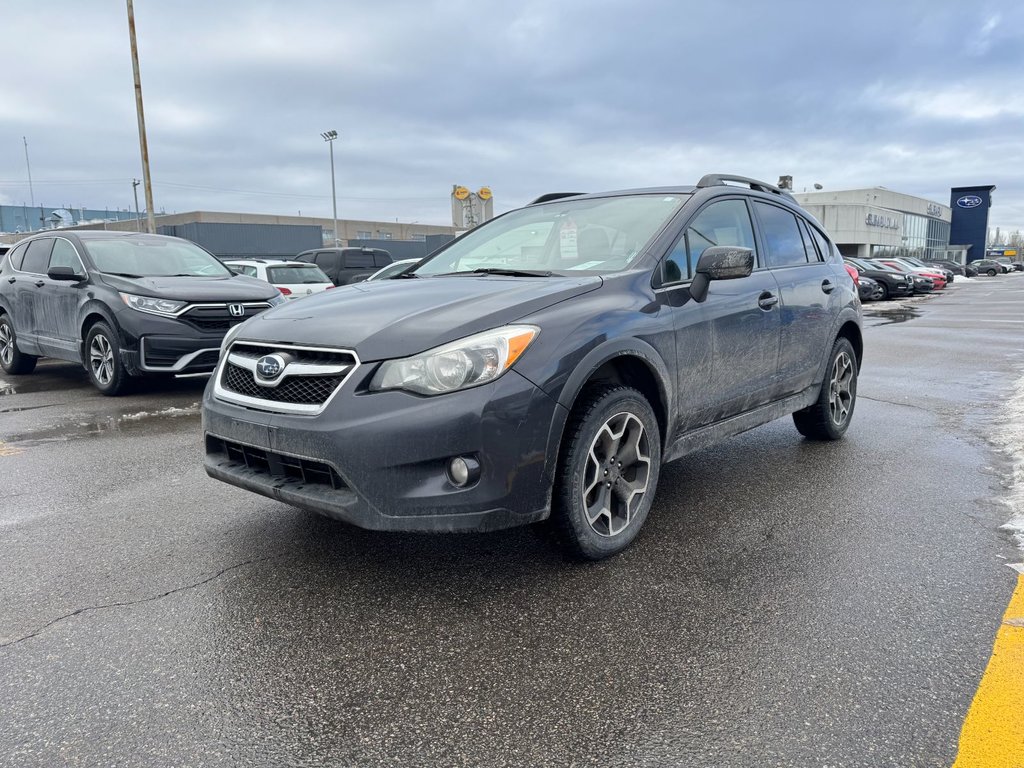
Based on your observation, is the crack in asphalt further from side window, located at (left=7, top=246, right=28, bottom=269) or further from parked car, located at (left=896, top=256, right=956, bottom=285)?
parked car, located at (left=896, top=256, right=956, bottom=285)

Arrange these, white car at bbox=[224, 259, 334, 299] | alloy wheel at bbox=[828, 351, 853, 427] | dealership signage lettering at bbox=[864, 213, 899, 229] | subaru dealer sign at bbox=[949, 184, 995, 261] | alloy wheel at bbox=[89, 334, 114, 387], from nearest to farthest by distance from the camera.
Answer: alloy wheel at bbox=[828, 351, 853, 427]
alloy wheel at bbox=[89, 334, 114, 387]
white car at bbox=[224, 259, 334, 299]
dealership signage lettering at bbox=[864, 213, 899, 229]
subaru dealer sign at bbox=[949, 184, 995, 261]

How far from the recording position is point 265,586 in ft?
10.2

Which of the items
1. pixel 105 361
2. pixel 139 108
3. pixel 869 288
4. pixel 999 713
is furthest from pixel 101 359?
pixel 869 288

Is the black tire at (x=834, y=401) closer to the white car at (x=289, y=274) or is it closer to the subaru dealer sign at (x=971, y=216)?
the white car at (x=289, y=274)

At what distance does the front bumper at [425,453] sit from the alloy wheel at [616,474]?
0.35 m

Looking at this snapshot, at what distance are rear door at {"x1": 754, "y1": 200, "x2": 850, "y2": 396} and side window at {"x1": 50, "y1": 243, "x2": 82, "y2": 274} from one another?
6.85 m

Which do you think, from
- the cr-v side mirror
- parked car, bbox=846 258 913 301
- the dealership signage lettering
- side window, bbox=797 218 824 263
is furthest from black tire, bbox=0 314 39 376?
the dealership signage lettering

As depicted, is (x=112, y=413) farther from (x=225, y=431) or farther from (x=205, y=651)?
(x=205, y=651)

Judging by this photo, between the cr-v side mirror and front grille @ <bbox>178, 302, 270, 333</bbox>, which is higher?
the cr-v side mirror

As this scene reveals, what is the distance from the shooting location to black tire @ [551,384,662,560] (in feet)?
10.0

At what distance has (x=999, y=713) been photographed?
223cm

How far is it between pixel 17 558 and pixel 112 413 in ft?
12.0

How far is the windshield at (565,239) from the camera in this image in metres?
3.84

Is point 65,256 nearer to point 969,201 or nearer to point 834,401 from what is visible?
point 834,401
